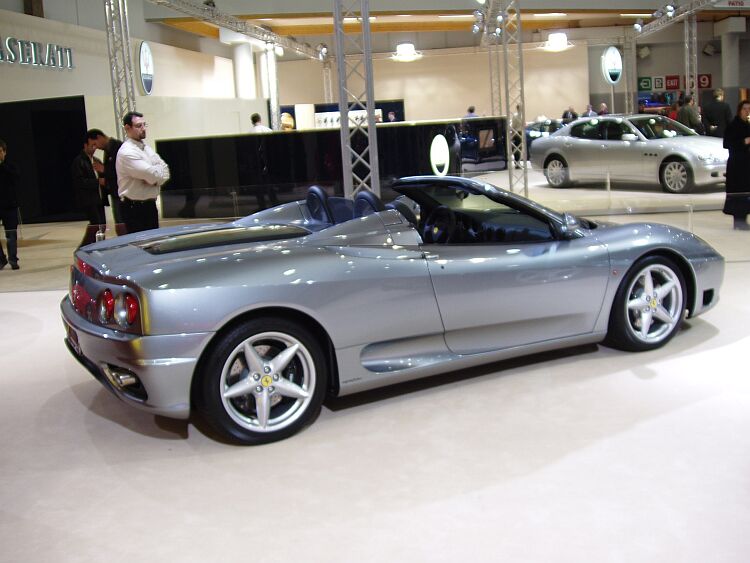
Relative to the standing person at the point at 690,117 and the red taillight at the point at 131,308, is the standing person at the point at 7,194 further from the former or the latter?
the standing person at the point at 690,117

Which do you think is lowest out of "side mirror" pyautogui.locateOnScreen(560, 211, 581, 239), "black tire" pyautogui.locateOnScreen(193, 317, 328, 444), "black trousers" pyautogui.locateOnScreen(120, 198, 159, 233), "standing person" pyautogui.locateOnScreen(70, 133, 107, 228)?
"black tire" pyautogui.locateOnScreen(193, 317, 328, 444)

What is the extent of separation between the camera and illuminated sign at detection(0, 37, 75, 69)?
46.9ft

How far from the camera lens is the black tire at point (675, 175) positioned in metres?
11.2

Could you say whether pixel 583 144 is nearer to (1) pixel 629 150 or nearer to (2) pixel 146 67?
(1) pixel 629 150

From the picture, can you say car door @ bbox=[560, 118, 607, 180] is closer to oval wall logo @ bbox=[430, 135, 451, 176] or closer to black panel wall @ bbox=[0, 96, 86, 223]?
oval wall logo @ bbox=[430, 135, 451, 176]

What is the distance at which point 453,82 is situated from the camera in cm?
3038

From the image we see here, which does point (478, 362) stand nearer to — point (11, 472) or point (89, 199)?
point (11, 472)

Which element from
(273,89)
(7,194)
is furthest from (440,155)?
(273,89)

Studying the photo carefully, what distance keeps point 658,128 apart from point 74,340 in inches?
436

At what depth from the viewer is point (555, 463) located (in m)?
3.33

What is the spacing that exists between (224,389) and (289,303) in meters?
0.47

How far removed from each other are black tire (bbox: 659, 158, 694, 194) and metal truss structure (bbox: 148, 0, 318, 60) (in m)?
10.7

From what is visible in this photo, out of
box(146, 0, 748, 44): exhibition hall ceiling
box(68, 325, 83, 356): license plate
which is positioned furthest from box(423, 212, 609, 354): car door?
box(146, 0, 748, 44): exhibition hall ceiling

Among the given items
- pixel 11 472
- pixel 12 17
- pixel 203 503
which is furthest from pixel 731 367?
pixel 12 17
